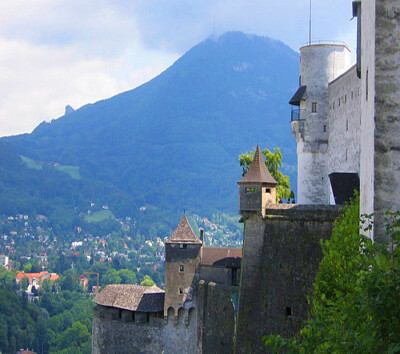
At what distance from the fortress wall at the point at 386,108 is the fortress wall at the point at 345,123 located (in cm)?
1605

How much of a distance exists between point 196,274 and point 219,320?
5.03 meters

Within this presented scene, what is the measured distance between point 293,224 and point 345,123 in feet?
20.7

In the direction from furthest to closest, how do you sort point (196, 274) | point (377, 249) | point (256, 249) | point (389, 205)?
point (196, 274) → point (256, 249) → point (389, 205) → point (377, 249)

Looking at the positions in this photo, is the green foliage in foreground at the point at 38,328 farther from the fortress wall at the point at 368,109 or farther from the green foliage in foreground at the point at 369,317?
the green foliage in foreground at the point at 369,317

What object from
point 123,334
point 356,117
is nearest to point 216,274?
point 123,334

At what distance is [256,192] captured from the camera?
35531 mm

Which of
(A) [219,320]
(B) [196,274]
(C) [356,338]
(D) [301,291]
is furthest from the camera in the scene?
(B) [196,274]

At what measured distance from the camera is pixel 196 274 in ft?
151

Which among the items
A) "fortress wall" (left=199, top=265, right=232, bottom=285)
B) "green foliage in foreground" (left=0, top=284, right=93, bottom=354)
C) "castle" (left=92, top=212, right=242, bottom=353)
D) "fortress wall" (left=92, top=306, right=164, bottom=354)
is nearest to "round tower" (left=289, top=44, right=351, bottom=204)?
"fortress wall" (left=199, top=265, right=232, bottom=285)

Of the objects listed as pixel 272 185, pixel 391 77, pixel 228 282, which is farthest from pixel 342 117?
pixel 391 77

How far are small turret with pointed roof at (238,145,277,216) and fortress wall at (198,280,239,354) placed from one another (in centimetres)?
688

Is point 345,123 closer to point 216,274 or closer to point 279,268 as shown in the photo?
point 279,268

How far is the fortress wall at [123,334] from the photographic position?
4753 centimetres

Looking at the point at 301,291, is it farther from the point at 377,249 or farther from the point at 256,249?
the point at 377,249
